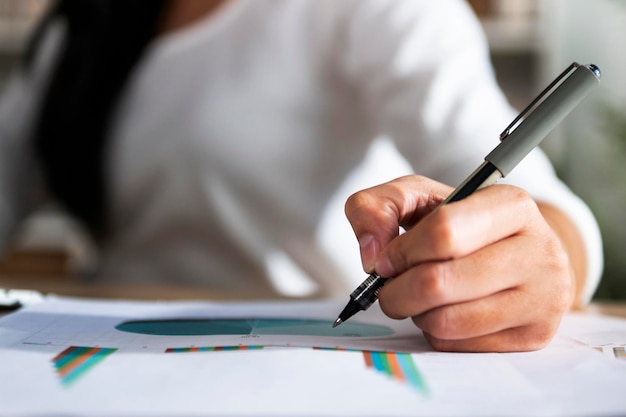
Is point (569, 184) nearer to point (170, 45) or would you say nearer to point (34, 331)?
point (170, 45)

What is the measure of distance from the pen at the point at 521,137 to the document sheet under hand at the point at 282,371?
3cm

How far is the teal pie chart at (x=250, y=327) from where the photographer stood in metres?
0.33

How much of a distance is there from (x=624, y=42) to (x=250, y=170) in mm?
1542

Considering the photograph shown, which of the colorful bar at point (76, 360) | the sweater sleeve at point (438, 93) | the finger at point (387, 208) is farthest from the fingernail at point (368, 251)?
the sweater sleeve at point (438, 93)

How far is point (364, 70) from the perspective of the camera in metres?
0.69

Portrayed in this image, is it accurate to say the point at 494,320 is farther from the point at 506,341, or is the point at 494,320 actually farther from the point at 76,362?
the point at 76,362

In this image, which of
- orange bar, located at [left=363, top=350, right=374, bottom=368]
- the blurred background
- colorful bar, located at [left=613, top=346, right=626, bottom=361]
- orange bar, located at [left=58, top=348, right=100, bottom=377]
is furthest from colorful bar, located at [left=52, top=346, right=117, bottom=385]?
the blurred background

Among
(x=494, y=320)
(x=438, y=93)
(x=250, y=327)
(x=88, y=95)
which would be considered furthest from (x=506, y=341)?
(x=88, y=95)

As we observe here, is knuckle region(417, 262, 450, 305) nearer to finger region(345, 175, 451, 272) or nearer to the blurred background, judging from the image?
finger region(345, 175, 451, 272)

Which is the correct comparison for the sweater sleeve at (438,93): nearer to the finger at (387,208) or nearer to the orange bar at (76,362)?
the finger at (387,208)

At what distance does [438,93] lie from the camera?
58 centimetres

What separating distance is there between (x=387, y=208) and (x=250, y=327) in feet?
0.36

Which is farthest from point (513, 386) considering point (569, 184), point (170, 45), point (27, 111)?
point (569, 184)

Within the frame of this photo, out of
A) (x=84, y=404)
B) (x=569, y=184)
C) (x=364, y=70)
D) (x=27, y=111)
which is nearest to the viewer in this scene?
(x=84, y=404)
